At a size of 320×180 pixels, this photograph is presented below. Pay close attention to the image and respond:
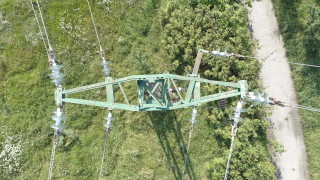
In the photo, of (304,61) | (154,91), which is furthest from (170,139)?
(304,61)

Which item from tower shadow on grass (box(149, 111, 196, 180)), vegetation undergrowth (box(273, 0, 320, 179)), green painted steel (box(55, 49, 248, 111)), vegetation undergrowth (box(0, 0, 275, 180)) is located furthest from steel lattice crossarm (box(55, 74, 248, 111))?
vegetation undergrowth (box(273, 0, 320, 179))

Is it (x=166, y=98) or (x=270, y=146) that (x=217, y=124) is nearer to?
(x=270, y=146)

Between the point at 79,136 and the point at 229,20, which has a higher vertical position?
the point at 229,20

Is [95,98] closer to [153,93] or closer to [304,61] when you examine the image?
[153,93]

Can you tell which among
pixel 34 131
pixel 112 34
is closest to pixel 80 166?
pixel 34 131

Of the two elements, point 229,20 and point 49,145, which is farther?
point 49,145

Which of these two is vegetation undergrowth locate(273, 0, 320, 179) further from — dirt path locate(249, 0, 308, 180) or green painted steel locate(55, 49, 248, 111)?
green painted steel locate(55, 49, 248, 111)

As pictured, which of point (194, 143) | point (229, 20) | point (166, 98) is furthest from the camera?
point (194, 143)
